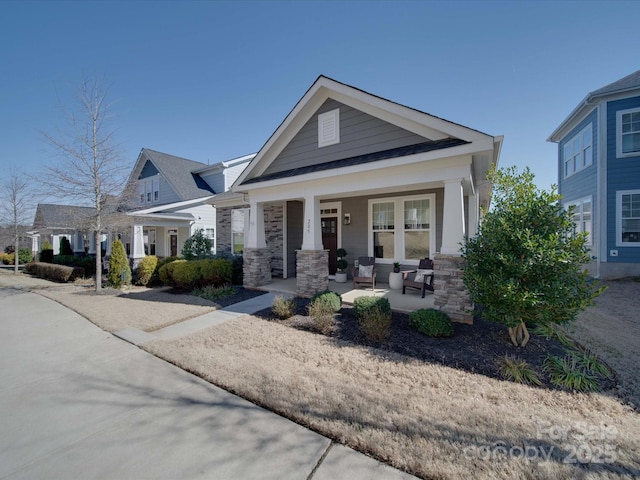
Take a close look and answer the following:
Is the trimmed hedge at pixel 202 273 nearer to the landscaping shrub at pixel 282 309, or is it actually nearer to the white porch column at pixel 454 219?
the landscaping shrub at pixel 282 309

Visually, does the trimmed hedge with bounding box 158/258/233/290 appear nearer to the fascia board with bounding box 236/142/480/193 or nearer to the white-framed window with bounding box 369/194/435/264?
the fascia board with bounding box 236/142/480/193

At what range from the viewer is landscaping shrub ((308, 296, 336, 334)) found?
5344mm

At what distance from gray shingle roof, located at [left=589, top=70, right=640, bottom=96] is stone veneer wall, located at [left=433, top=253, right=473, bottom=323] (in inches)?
460

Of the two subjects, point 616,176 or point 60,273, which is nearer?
point 616,176

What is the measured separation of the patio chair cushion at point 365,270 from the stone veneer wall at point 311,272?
164 cm

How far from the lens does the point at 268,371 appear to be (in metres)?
3.83

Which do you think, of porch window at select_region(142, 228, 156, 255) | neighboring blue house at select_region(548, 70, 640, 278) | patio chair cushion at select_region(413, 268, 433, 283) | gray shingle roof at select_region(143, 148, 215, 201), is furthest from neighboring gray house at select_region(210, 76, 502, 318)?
porch window at select_region(142, 228, 156, 255)

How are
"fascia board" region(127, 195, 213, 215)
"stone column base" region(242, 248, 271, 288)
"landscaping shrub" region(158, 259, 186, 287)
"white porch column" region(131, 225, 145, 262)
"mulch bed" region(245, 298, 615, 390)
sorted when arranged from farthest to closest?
"white porch column" region(131, 225, 145, 262), "fascia board" region(127, 195, 213, 215), "landscaping shrub" region(158, 259, 186, 287), "stone column base" region(242, 248, 271, 288), "mulch bed" region(245, 298, 615, 390)

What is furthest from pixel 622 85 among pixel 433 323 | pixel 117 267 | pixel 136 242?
pixel 136 242

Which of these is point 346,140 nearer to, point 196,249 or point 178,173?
point 196,249

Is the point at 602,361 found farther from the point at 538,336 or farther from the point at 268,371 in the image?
the point at 268,371

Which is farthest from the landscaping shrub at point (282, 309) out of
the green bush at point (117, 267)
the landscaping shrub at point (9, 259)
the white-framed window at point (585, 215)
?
the landscaping shrub at point (9, 259)

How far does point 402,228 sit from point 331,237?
9.08 ft

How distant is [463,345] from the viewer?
4559 mm
